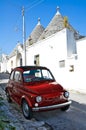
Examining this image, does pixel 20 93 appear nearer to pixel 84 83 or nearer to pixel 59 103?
pixel 59 103

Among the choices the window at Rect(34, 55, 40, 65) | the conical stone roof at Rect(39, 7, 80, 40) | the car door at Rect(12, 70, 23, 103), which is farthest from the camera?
the conical stone roof at Rect(39, 7, 80, 40)

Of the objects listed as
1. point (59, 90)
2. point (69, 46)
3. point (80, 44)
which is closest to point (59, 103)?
point (59, 90)

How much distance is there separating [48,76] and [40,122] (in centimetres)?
238

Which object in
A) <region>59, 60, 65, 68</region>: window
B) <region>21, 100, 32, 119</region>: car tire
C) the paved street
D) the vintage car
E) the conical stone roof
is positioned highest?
the conical stone roof

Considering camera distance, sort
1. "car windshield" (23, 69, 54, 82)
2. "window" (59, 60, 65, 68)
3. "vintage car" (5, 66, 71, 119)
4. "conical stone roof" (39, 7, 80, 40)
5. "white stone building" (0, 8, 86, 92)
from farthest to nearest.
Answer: "conical stone roof" (39, 7, 80, 40) → "window" (59, 60, 65, 68) → "white stone building" (0, 8, 86, 92) → "car windshield" (23, 69, 54, 82) → "vintage car" (5, 66, 71, 119)

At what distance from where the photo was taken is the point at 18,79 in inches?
337

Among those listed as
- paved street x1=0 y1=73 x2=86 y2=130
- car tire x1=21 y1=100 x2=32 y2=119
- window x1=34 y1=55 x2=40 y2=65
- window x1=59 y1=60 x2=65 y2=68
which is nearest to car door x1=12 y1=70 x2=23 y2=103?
car tire x1=21 y1=100 x2=32 y2=119

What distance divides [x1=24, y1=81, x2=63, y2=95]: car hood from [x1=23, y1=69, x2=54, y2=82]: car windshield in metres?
0.34

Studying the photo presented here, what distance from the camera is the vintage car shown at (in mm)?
6965

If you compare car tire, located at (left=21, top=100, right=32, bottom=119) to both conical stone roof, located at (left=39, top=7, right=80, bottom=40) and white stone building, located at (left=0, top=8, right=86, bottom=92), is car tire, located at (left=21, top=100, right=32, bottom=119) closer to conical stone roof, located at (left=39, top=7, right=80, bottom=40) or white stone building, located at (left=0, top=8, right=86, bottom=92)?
white stone building, located at (left=0, top=8, right=86, bottom=92)

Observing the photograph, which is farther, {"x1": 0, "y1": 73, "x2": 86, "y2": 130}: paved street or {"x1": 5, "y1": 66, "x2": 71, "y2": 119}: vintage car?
{"x1": 5, "y1": 66, "x2": 71, "y2": 119}: vintage car

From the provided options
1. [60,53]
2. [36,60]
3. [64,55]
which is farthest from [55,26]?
[64,55]

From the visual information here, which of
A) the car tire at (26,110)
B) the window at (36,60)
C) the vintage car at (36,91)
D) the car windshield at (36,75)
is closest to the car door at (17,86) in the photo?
the vintage car at (36,91)

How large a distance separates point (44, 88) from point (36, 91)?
352 millimetres
